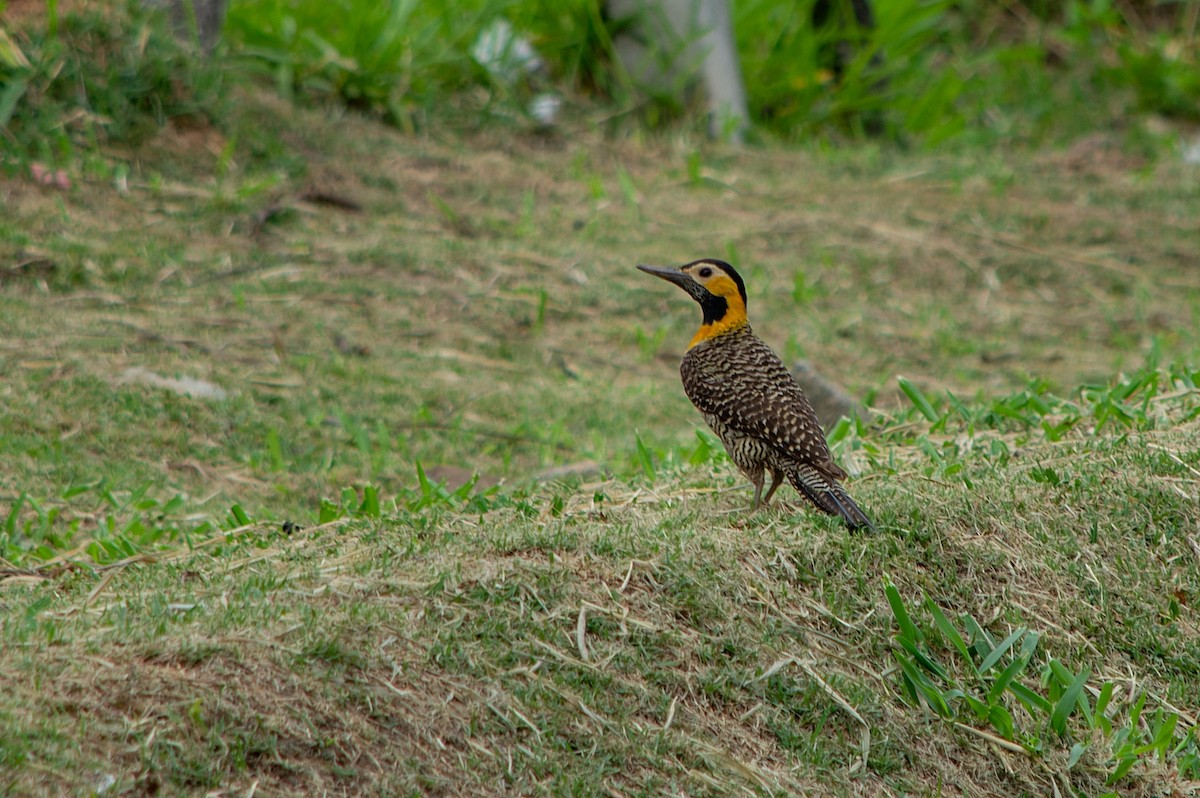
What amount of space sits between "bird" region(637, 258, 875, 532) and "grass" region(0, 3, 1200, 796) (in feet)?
0.40

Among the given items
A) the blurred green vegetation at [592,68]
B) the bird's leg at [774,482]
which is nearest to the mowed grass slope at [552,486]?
the bird's leg at [774,482]

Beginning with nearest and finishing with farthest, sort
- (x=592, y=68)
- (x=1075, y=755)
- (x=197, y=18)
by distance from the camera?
(x=1075, y=755)
(x=197, y=18)
(x=592, y=68)

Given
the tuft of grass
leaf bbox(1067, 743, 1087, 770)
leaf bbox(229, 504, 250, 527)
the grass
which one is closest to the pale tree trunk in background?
the tuft of grass

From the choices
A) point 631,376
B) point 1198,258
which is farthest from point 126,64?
point 1198,258

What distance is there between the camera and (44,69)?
7199 mm

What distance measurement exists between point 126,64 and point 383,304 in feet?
6.53

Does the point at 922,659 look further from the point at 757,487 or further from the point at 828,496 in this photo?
the point at 757,487

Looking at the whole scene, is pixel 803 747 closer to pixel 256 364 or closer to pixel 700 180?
pixel 256 364

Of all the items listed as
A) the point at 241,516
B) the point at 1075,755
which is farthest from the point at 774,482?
the point at 241,516

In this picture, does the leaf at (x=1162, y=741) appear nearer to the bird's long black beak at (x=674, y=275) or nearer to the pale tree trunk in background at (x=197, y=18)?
the bird's long black beak at (x=674, y=275)

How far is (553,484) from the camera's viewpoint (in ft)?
15.6

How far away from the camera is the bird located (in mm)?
3951

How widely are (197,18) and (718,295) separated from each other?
4.37 meters

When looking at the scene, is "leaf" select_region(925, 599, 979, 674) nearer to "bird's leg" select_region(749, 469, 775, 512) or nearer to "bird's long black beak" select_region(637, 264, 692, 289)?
"bird's leg" select_region(749, 469, 775, 512)
